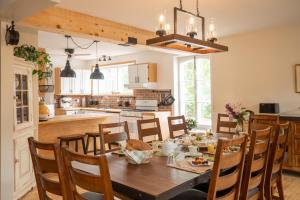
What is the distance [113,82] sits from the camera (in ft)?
27.5

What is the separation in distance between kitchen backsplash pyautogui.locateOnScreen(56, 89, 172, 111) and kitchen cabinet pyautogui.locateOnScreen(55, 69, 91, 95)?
0.40m

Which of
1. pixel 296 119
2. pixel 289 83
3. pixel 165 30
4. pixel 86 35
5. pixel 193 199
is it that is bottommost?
pixel 193 199

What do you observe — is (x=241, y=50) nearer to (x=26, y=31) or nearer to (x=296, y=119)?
(x=296, y=119)

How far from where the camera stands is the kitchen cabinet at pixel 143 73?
6.74 m

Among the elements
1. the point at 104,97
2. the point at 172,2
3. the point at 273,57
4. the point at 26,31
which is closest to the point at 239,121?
the point at 172,2

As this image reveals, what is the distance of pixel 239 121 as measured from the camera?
3342 mm

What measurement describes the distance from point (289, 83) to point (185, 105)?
2.47m

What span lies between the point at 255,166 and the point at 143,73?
16.3ft

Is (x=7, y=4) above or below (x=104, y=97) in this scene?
above

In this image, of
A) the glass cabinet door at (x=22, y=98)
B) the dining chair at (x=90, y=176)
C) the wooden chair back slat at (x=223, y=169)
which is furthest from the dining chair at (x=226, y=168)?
the glass cabinet door at (x=22, y=98)

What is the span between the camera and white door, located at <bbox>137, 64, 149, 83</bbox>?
22.2ft

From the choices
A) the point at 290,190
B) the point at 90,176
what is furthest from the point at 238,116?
the point at 90,176

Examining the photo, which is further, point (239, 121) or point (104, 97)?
point (104, 97)

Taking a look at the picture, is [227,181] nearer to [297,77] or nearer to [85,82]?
[297,77]
